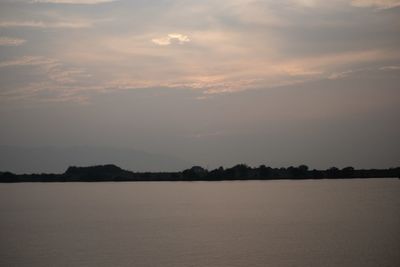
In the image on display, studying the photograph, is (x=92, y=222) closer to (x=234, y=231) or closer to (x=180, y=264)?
(x=234, y=231)

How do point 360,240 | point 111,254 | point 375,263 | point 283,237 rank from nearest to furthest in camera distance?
point 375,263 → point 111,254 → point 360,240 → point 283,237

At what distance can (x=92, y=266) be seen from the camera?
123ft

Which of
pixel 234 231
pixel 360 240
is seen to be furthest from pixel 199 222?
pixel 360 240

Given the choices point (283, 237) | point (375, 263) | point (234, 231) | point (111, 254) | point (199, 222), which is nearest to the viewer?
point (375, 263)

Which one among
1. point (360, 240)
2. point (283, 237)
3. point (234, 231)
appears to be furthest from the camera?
point (234, 231)

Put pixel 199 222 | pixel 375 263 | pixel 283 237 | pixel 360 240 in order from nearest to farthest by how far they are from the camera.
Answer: pixel 375 263, pixel 360 240, pixel 283 237, pixel 199 222

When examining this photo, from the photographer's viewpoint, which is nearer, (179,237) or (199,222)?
(179,237)

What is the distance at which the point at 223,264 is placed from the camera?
37469 millimetres

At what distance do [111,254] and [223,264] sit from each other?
926 cm

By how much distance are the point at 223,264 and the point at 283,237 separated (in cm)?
1511

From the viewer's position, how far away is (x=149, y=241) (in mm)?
49625

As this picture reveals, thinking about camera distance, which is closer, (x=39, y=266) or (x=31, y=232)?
(x=39, y=266)

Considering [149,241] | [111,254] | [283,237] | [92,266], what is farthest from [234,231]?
[92,266]

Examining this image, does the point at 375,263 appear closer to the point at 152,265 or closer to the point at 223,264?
the point at 223,264
